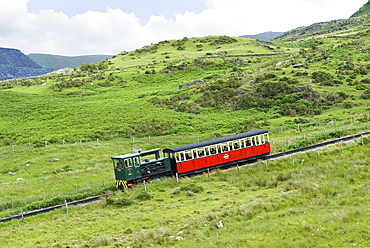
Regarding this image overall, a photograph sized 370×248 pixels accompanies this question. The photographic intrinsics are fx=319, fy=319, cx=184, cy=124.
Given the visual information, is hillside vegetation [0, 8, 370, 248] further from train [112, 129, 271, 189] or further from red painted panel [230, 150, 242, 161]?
red painted panel [230, 150, 242, 161]

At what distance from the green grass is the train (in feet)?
4.99

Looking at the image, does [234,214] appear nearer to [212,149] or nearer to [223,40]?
[212,149]

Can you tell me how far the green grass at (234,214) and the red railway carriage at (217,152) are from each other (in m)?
1.62

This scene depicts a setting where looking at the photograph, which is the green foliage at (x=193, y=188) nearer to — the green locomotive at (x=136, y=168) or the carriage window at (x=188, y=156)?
the carriage window at (x=188, y=156)

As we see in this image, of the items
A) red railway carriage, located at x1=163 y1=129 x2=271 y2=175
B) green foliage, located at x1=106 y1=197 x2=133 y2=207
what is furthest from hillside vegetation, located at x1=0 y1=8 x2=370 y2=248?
red railway carriage, located at x1=163 y1=129 x2=271 y2=175

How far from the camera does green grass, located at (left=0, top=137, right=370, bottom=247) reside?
14758 mm

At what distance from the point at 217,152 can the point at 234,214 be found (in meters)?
13.6

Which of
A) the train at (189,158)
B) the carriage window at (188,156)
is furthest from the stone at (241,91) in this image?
the carriage window at (188,156)

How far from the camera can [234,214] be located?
18.7 metres

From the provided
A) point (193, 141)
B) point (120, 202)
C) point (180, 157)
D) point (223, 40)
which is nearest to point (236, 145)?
point (180, 157)

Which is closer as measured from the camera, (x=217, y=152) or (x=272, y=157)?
(x=217, y=152)

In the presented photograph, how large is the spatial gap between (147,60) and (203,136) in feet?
247

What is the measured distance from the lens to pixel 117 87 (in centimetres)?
8325

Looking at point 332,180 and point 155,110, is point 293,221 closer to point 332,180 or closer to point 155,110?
point 332,180
